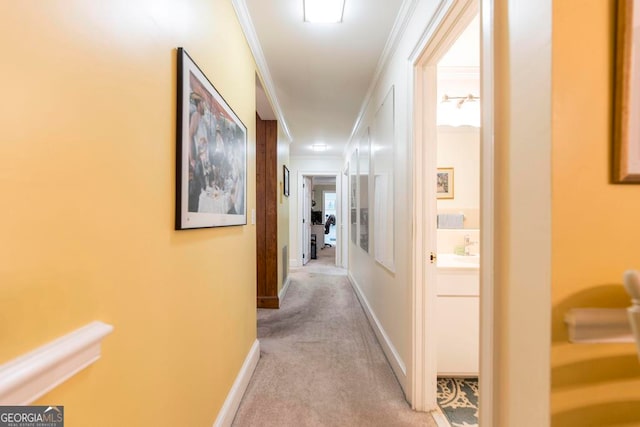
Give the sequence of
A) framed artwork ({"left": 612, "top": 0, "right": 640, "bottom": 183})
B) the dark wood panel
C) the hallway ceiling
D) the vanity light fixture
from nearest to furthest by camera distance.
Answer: framed artwork ({"left": 612, "top": 0, "right": 640, "bottom": 183}), the hallway ceiling, the vanity light fixture, the dark wood panel

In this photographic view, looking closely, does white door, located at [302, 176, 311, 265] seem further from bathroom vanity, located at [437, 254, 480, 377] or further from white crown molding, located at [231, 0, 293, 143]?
bathroom vanity, located at [437, 254, 480, 377]

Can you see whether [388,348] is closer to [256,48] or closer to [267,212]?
[267,212]

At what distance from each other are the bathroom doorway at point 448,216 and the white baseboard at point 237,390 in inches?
42.3

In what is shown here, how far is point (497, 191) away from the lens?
1005mm

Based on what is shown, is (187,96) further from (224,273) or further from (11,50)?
(224,273)

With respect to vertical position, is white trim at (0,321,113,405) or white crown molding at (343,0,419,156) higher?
white crown molding at (343,0,419,156)

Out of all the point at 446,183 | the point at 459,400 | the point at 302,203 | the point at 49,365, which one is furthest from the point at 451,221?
the point at 302,203

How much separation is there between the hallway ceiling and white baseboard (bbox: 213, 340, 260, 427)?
231 centimetres

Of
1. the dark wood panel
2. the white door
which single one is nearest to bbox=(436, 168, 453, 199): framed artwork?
the dark wood panel

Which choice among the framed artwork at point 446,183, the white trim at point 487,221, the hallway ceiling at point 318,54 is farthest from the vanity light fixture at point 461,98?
the white trim at point 487,221

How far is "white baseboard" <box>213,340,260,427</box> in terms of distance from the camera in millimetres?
1544

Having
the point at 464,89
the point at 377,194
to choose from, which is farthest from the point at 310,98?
the point at 464,89

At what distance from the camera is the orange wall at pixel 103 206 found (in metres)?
0.51

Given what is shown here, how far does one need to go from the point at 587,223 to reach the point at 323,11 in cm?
187
